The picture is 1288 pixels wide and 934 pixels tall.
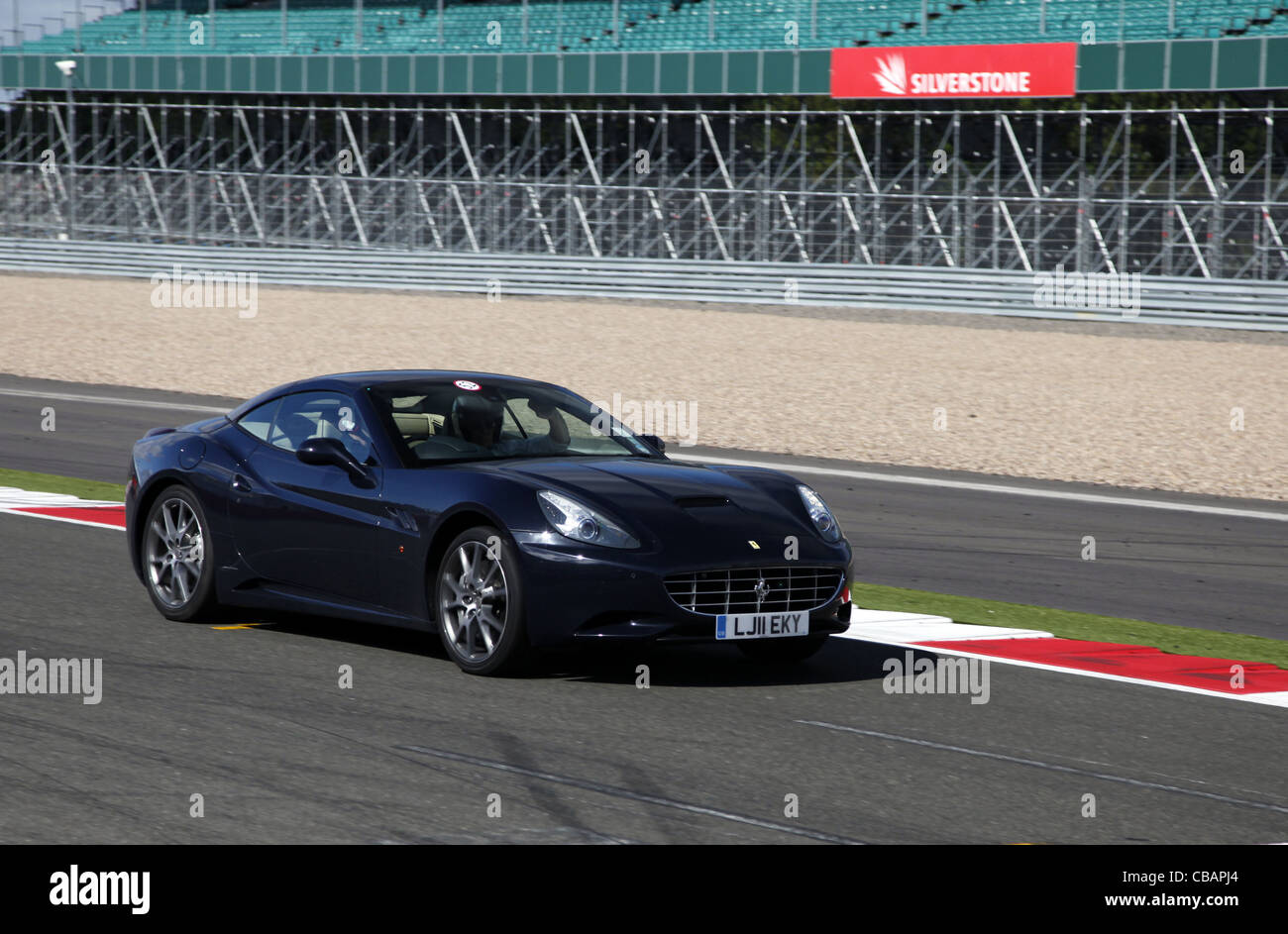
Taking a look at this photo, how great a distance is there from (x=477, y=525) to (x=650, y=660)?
1142 mm

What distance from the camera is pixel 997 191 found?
35.0 meters

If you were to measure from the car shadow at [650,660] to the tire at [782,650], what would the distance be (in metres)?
0.04

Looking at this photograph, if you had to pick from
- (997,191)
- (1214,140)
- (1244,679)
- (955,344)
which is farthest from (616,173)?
(1244,679)

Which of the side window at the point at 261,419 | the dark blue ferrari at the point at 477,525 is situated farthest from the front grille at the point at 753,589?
the side window at the point at 261,419

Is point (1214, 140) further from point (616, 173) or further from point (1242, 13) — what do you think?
point (616, 173)

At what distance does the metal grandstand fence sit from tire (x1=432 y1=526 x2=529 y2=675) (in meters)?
Result: 24.6

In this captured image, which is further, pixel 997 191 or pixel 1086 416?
pixel 997 191

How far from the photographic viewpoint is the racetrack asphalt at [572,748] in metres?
5.73

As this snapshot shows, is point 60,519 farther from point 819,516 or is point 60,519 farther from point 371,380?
point 819,516

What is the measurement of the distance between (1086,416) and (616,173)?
76.9 feet

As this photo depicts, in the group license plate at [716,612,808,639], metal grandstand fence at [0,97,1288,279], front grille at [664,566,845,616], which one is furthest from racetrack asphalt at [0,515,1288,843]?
metal grandstand fence at [0,97,1288,279]

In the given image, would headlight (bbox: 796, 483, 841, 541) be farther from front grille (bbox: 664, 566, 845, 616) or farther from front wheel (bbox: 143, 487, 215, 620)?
front wheel (bbox: 143, 487, 215, 620)

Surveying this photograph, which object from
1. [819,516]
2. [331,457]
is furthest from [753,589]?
[331,457]

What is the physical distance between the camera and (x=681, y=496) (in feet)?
26.2
